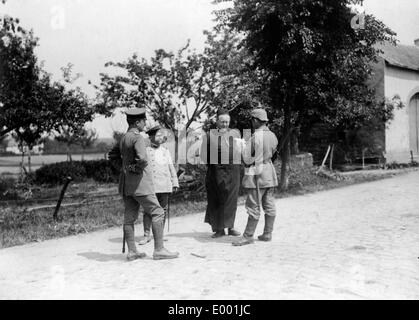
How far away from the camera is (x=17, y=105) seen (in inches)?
606

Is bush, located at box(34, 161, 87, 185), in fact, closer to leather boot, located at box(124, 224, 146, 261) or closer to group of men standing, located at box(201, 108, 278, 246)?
group of men standing, located at box(201, 108, 278, 246)

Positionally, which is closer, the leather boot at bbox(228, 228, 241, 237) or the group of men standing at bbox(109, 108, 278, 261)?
the group of men standing at bbox(109, 108, 278, 261)

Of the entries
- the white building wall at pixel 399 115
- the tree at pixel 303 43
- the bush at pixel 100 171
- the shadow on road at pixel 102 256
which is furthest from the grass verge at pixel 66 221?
the white building wall at pixel 399 115

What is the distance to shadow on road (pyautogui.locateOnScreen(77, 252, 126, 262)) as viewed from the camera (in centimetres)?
564

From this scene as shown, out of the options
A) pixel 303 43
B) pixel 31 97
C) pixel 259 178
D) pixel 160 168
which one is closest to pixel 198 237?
pixel 160 168

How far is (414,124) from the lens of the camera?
80.8 ft

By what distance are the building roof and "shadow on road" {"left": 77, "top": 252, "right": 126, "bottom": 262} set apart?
2067 centimetres

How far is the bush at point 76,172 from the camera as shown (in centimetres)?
2131

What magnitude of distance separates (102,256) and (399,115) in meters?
21.2

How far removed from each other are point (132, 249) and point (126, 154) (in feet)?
3.73

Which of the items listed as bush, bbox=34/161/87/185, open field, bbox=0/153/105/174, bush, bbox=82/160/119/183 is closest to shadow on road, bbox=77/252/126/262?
bush, bbox=34/161/87/185

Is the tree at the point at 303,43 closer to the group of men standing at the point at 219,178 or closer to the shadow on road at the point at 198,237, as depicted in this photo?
the group of men standing at the point at 219,178

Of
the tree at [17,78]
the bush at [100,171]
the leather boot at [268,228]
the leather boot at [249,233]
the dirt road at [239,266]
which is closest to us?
the dirt road at [239,266]

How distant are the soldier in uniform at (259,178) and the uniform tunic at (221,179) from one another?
505 millimetres
